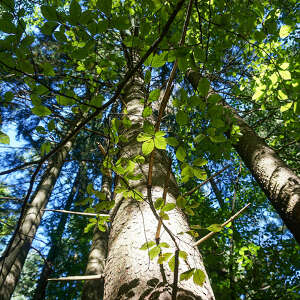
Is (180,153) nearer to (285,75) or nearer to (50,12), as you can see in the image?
(50,12)

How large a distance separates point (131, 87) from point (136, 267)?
6.01 ft

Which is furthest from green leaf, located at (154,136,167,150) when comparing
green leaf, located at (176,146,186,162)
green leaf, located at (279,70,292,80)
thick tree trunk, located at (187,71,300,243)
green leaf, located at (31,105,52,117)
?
thick tree trunk, located at (187,71,300,243)

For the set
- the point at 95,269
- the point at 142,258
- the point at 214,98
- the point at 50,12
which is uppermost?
the point at 95,269

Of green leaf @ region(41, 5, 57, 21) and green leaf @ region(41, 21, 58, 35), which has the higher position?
green leaf @ region(41, 21, 58, 35)

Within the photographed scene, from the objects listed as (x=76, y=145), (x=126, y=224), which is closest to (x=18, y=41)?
(x=126, y=224)

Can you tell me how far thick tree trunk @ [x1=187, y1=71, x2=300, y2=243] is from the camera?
1.71 metres

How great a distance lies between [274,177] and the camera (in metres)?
2.00

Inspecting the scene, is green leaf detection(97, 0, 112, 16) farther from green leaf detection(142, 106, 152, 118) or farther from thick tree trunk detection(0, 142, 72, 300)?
thick tree trunk detection(0, 142, 72, 300)

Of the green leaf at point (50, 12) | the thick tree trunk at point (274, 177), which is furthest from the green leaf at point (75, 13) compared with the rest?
the thick tree trunk at point (274, 177)

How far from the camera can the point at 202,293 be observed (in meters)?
0.68

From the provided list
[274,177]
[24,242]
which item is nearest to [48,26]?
[274,177]

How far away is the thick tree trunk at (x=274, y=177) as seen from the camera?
5.62 feet

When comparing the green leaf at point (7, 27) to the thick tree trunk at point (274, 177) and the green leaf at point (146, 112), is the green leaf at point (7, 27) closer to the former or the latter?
the green leaf at point (146, 112)

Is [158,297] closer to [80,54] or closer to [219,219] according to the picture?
[80,54]
